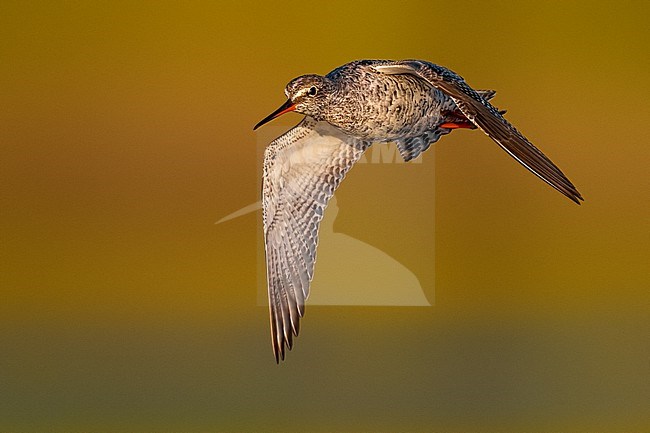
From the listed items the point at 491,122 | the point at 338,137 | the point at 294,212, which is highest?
the point at 338,137

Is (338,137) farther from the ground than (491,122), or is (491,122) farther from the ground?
(338,137)

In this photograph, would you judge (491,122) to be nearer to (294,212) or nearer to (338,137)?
(338,137)

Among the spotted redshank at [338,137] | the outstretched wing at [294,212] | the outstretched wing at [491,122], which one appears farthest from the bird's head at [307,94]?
the outstretched wing at [294,212]

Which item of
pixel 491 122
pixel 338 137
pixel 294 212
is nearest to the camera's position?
pixel 491 122

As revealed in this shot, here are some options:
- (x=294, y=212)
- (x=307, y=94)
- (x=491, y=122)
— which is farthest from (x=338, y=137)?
(x=491, y=122)

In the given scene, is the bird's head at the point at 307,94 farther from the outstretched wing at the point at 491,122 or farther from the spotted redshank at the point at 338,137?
the outstretched wing at the point at 491,122

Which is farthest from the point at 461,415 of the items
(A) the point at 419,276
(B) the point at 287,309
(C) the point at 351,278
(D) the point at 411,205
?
(B) the point at 287,309

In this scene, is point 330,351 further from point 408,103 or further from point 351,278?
point 408,103
